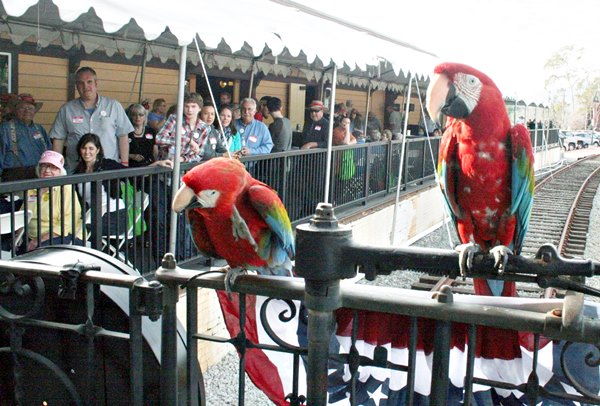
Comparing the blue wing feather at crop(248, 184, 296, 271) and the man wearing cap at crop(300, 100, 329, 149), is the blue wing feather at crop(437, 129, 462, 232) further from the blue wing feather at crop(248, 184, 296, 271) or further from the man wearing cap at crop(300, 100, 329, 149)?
the man wearing cap at crop(300, 100, 329, 149)

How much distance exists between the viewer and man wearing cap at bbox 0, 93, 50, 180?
245 inches

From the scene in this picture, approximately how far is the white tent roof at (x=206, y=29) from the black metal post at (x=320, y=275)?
127 inches

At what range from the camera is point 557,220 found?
1273 cm

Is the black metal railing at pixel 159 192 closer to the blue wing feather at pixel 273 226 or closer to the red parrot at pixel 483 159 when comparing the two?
the blue wing feather at pixel 273 226

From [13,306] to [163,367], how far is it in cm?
62

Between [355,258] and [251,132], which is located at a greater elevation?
[251,132]

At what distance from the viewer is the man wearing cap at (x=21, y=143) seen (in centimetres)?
623

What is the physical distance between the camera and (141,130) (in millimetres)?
7527

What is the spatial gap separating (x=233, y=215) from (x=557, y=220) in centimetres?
1152

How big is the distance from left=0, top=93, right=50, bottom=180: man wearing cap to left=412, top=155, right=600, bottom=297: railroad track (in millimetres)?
4305

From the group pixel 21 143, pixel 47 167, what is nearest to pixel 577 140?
pixel 21 143

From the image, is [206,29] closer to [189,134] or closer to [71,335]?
[189,134]

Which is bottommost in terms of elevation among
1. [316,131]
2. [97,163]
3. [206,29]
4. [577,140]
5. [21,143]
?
[97,163]

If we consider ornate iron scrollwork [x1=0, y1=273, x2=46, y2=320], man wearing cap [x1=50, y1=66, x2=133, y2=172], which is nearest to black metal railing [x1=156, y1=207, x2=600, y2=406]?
ornate iron scrollwork [x1=0, y1=273, x2=46, y2=320]
